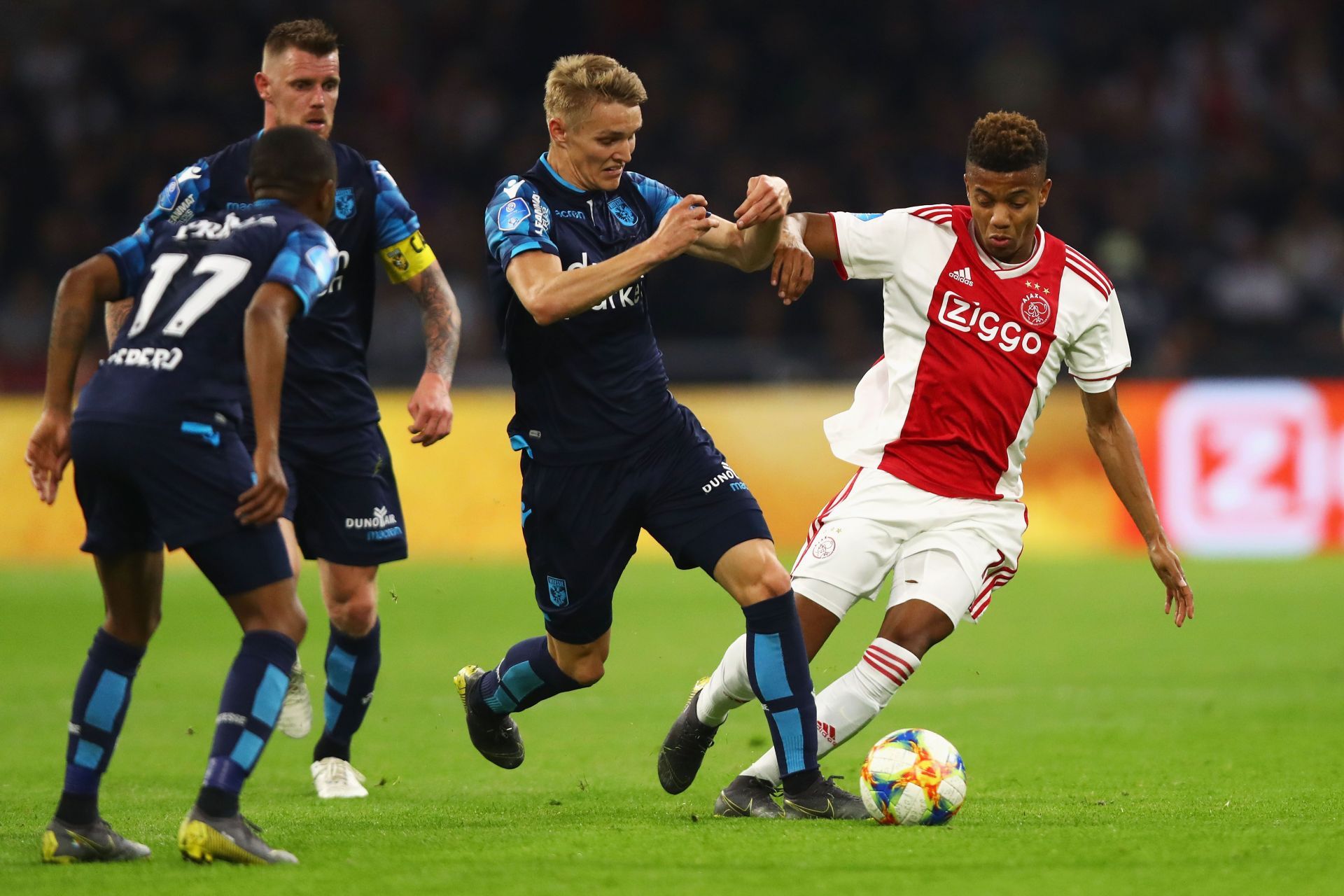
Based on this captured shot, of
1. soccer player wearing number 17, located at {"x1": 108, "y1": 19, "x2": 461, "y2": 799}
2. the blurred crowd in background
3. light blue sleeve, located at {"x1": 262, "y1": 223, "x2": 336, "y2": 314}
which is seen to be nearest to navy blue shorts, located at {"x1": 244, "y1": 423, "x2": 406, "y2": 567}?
soccer player wearing number 17, located at {"x1": 108, "y1": 19, "x2": 461, "y2": 799}

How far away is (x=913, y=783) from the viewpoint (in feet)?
16.3

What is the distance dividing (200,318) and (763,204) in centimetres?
169

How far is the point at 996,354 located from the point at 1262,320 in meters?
11.5

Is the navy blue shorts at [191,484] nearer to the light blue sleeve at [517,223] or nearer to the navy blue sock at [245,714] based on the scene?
the navy blue sock at [245,714]

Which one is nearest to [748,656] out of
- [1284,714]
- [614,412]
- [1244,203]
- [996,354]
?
[614,412]

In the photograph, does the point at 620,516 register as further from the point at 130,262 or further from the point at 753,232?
the point at 130,262

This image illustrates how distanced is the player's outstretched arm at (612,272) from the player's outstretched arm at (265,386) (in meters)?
0.88

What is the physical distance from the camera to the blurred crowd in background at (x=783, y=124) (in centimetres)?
1652

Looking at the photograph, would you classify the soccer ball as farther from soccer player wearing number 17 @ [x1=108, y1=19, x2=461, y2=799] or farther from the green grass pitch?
soccer player wearing number 17 @ [x1=108, y1=19, x2=461, y2=799]

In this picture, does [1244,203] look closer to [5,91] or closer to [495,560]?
[495,560]

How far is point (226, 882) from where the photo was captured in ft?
13.3

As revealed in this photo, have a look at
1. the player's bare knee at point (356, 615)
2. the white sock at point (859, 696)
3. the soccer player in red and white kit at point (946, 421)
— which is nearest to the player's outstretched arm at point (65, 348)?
the player's bare knee at point (356, 615)

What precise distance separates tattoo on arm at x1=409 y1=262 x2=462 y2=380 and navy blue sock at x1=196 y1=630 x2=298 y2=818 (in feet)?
6.32

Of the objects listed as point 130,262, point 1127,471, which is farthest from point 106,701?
point 1127,471
